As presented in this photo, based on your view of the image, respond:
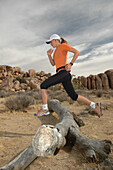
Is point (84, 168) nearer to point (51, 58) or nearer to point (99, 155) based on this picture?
point (99, 155)

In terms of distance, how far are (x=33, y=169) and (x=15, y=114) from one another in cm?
425

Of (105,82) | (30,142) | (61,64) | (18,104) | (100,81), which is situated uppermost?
(100,81)

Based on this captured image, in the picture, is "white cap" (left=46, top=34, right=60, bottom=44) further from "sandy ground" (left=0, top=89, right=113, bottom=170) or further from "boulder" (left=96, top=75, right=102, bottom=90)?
"boulder" (left=96, top=75, right=102, bottom=90)

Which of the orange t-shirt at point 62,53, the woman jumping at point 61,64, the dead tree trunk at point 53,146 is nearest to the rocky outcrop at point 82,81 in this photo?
the woman jumping at point 61,64

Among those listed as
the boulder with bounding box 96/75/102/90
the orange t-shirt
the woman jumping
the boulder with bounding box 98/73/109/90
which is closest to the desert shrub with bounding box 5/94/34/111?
the woman jumping

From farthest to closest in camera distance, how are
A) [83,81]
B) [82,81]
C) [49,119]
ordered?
[82,81]
[83,81]
[49,119]

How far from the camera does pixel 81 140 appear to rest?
2.74 m

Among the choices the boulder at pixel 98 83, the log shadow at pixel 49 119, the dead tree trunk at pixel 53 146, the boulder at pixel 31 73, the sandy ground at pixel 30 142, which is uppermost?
the boulder at pixel 31 73

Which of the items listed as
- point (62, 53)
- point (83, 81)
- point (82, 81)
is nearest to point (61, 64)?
point (62, 53)

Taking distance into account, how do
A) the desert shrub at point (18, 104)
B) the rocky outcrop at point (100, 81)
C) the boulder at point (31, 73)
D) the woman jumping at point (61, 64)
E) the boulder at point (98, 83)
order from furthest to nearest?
the boulder at point (31, 73), the boulder at point (98, 83), the rocky outcrop at point (100, 81), the desert shrub at point (18, 104), the woman jumping at point (61, 64)

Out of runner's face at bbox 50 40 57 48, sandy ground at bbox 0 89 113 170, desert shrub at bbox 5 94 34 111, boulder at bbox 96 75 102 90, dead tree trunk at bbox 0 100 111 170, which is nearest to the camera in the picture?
dead tree trunk at bbox 0 100 111 170

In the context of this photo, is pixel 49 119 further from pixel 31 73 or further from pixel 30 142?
pixel 31 73

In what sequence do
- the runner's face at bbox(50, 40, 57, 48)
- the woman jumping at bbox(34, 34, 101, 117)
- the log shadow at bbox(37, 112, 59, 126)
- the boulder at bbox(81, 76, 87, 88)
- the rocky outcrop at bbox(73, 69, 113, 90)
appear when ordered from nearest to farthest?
the woman jumping at bbox(34, 34, 101, 117), the runner's face at bbox(50, 40, 57, 48), the log shadow at bbox(37, 112, 59, 126), the rocky outcrop at bbox(73, 69, 113, 90), the boulder at bbox(81, 76, 87, 88)

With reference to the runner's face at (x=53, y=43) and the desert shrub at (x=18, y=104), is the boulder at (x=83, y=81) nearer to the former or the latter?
the desert shrub at (x=18, y=104)
